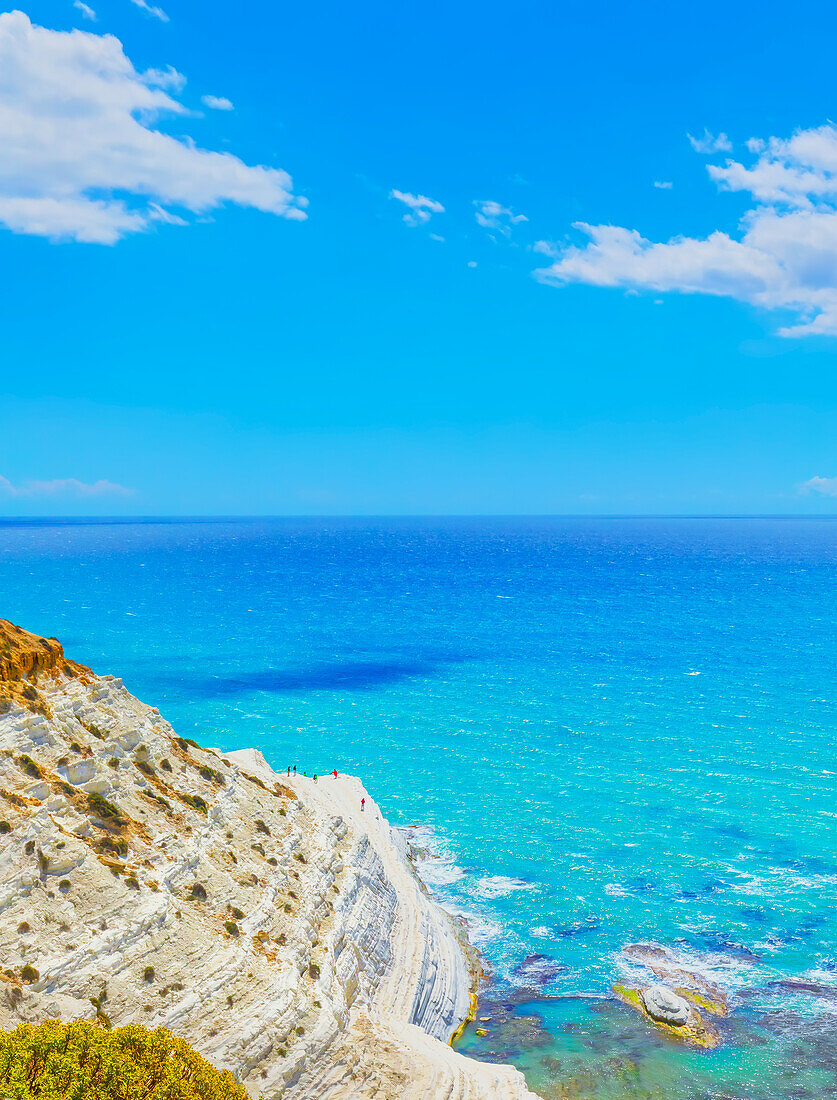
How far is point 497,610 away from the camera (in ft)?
519

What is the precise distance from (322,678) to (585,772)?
43386 millimetres

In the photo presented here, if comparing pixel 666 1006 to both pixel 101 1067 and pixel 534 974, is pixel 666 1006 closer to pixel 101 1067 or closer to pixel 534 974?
pixel 534 974

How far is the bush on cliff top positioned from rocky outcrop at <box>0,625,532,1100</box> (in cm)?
360

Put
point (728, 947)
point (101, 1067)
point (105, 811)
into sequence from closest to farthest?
1. point (101, 1067)
2. point (105, 811)
3. point (728, 947)

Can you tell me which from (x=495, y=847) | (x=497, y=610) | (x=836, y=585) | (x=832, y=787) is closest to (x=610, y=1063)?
(x=495, y=847)

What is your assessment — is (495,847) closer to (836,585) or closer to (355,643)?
(355,643)

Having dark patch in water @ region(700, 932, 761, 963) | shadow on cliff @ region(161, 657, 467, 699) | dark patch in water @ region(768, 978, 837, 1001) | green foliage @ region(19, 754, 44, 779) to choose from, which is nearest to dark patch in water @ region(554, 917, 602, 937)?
dark patch in water @ region(700, 932, 761, 963)

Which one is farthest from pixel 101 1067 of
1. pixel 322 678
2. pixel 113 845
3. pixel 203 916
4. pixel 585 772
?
pixel 322 678

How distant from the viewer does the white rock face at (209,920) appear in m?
27.1

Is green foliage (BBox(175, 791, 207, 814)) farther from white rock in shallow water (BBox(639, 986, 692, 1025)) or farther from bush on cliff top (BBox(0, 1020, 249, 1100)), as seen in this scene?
white rock in shallow water (BBox(639, 986, 692, 1025))

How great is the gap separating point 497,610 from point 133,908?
13201 centimetres

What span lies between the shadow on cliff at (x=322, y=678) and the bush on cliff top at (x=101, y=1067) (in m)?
73.0

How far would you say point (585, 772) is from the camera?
70.6 metres

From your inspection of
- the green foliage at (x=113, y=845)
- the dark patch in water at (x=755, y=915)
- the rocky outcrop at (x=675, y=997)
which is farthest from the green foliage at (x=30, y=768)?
the dark patch in water at (x=755, y=915)
